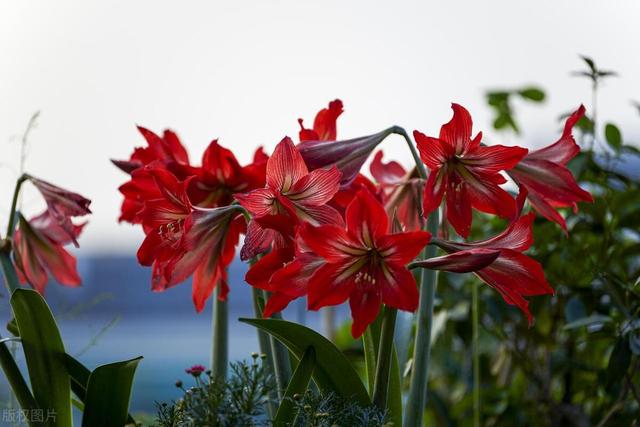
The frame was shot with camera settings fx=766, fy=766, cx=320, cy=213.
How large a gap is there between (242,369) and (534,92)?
1098 millimetres

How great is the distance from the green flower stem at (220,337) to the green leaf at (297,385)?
0.19 m

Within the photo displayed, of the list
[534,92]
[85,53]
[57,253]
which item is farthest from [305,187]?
[85,53]

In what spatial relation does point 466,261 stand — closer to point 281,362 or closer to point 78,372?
point 281,362

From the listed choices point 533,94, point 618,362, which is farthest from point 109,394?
point 533,94

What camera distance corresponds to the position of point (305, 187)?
58cm

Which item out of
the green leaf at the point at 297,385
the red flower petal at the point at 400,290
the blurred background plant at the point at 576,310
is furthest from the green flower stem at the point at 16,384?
the blurred background plant at the point at 576,310

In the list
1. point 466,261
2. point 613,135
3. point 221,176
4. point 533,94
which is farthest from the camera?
point 533,94

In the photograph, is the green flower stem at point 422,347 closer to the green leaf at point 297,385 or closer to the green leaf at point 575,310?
the green leaf at point 297,385

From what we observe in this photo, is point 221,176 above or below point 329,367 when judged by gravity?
above

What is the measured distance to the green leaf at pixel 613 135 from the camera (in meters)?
1.10

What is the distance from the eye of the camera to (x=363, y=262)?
55cm

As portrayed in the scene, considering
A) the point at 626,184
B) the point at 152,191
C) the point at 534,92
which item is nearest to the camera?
the point at 152,191

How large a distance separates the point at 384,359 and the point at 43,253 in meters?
0.42

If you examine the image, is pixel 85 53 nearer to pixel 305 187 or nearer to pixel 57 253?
Answer: pixel 57 253
